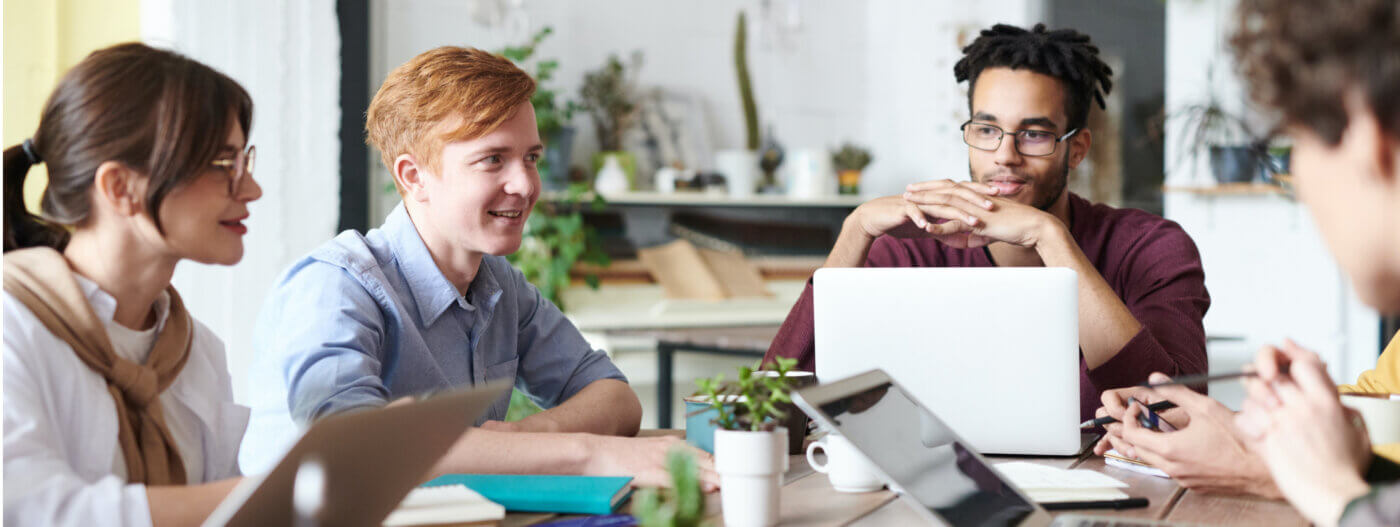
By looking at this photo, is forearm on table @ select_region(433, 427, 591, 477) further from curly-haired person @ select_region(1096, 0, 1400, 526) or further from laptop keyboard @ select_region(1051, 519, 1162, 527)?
curly-haired person @ select_region(1096, 0, 1400, 526)

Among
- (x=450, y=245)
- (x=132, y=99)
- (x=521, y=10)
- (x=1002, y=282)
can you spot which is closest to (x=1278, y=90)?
(x=1002, y=282)

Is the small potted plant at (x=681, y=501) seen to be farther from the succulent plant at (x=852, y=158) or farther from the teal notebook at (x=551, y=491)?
the succulent plant at (x=852, y=158)

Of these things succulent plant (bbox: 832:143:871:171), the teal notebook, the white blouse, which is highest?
succulent plant (bbox: 832:143:871:171)

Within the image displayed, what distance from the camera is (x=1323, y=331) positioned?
12.1ft

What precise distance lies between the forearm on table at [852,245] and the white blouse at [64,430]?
1113mm

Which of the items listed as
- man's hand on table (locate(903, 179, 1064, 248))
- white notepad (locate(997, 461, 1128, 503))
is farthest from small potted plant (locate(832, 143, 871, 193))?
white notepad (locate(997, 461, 1128, 503))

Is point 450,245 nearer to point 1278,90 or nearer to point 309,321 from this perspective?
point 309,321

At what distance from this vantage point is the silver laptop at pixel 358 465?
0.81 metres

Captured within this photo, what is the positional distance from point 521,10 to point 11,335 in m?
3.19

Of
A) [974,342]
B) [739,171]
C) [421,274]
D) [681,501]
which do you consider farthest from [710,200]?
[681,501]

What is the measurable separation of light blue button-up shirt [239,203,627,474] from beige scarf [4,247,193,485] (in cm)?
14

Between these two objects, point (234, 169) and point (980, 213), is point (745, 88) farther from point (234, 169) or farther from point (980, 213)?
point (234, 169)

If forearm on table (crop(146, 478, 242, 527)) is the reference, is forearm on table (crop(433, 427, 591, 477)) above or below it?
below

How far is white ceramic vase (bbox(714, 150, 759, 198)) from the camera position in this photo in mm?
4246
